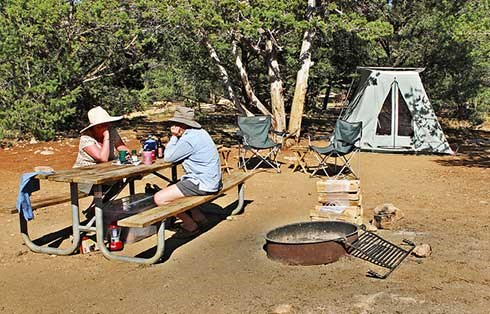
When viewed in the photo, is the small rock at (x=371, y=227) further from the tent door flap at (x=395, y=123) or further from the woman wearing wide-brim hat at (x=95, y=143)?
the tent door flap at (x=395, y=123)

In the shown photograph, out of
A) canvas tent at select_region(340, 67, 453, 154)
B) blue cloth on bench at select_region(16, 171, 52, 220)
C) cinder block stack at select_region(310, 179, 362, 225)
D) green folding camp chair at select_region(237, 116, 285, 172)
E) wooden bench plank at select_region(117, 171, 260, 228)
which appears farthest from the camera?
canvas tent at select_region(340, 67, 453, 154)

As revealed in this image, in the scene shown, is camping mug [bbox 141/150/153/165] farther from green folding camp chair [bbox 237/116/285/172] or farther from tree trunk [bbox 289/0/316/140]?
tree trunk [bbox 289/0/316/140]

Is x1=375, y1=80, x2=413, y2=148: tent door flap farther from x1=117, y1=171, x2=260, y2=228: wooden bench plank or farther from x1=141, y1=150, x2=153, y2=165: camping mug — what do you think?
x1=141, y1=150, x2=153, y2=165: camping mug

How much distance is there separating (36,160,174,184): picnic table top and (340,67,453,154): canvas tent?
6.21 m

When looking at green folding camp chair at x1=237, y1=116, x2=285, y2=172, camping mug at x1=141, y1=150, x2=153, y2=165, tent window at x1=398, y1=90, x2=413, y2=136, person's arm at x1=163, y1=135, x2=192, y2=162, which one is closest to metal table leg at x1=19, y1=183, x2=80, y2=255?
camping mug at x1=141, y1=150, x2=153, y2=165

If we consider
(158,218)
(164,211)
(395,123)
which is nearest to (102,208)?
(164,211)

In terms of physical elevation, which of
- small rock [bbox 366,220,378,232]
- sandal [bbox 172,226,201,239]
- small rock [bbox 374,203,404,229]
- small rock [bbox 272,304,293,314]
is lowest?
small rock [bbox 272,304,293,314]

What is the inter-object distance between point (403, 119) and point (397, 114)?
0.15 metres

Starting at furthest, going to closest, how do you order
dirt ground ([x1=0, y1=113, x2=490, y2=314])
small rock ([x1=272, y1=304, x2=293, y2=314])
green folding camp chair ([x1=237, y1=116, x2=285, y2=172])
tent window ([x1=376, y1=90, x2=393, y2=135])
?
1. tent window ([x1=376, y1=90, x2=393, y2=135])
2. green folding camp chair ([x1=237, y1=116, x2=285, y2=172])
3. dirt ground ([x1=0, y1=113, x2=490, y2=314])
4. small rock ([x1=272, y1=304, x2=293, y2=314])

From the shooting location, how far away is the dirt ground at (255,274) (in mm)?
3543

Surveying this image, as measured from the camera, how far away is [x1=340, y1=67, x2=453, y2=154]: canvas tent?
1015 cm

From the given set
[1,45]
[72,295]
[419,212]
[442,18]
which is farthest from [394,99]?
[72,295]

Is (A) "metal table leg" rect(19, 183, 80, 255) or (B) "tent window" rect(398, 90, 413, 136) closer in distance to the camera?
(A) "metal table leg" rect(19, 183, 80, 255)

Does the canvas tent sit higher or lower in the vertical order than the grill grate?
higher
